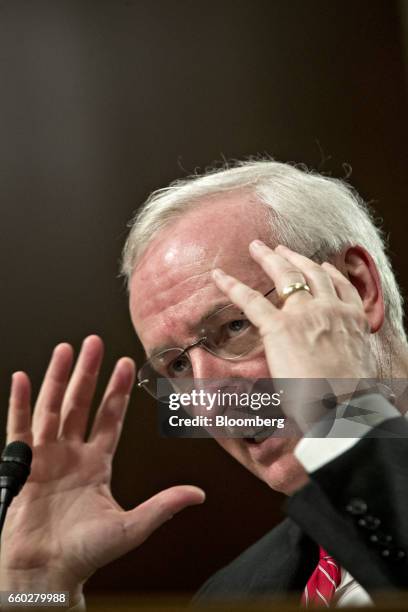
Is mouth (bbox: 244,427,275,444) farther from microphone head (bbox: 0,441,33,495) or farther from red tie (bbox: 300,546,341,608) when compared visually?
microphone head (bbox: 0,441,33,495)

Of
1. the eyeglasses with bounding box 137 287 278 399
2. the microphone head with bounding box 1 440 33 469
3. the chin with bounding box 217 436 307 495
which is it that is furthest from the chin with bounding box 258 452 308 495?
the microphone head with bounding box 1 440 33 469

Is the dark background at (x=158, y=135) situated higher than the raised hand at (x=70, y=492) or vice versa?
the dark background at (x=158, y=135)

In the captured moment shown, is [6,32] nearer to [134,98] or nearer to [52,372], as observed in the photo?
[134,98]

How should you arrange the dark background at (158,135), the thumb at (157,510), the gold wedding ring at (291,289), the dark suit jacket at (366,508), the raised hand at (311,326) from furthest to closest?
the dark background at (158,135) < the thumb at (157,510) < the gold wedding ring at (291,289) < the raised hand at (311,326) < the dark suit jacket at (366,508)

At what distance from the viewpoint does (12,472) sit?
1.36 meters

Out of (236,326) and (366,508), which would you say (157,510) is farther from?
(366,508)

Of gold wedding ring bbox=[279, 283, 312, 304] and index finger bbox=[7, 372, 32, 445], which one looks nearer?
gold wedding ring bbox=[279, 283, 312, 304]

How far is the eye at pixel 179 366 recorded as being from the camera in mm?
1686

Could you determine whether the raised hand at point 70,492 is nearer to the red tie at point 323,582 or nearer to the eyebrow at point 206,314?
the eyebrow at point 206,314

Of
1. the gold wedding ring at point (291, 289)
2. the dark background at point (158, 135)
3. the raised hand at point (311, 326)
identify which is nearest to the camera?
the raised hand at point (311, 326)

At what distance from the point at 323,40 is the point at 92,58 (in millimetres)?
636

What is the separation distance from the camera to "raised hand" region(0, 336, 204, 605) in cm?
159

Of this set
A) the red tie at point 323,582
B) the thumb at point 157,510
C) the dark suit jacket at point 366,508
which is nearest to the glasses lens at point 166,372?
the thumb at point 157,510

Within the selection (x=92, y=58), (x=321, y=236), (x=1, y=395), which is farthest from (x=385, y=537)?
(x=92, y=58)
